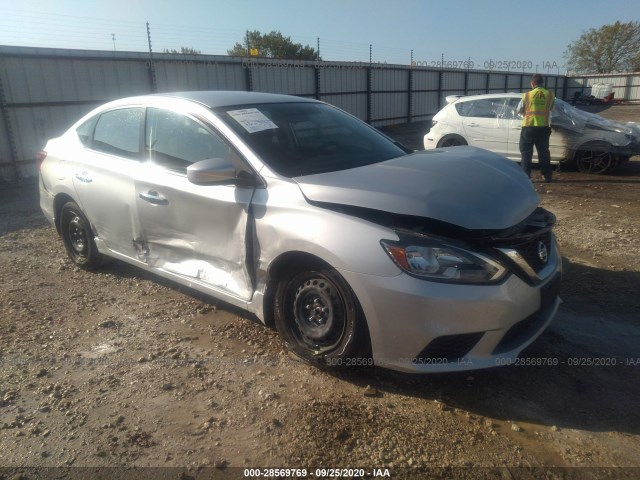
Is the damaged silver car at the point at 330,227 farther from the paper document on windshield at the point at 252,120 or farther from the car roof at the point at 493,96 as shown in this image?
the car roof at the point at 493,96

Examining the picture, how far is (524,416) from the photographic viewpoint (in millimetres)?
2668

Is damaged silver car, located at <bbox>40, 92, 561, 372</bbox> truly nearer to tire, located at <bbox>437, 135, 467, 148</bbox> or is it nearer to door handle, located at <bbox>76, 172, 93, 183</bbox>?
door handle, located at <bbox>76, 172, 93, 183</bbox>

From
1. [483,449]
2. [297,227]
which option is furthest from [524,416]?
[297,227]

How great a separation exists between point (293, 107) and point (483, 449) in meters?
2.78

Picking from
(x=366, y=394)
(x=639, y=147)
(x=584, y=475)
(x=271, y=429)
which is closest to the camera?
(x=584, y=475)

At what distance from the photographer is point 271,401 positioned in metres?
2.86

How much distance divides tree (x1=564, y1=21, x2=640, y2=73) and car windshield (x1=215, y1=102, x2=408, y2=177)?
6291 cm

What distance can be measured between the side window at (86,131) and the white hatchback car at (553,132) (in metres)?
7.31

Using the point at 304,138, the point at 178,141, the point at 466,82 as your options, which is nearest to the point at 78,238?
the point at 178,141

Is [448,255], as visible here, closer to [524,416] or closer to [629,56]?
[524,416]

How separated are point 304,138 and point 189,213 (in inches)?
38.6

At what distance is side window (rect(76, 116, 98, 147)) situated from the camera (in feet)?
15.5

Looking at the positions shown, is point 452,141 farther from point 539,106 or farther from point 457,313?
point 457,313

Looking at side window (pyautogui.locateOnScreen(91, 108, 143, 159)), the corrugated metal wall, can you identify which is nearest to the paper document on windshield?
side window (pyautogui.locateOnScreen(91, 108, 143, 159))
